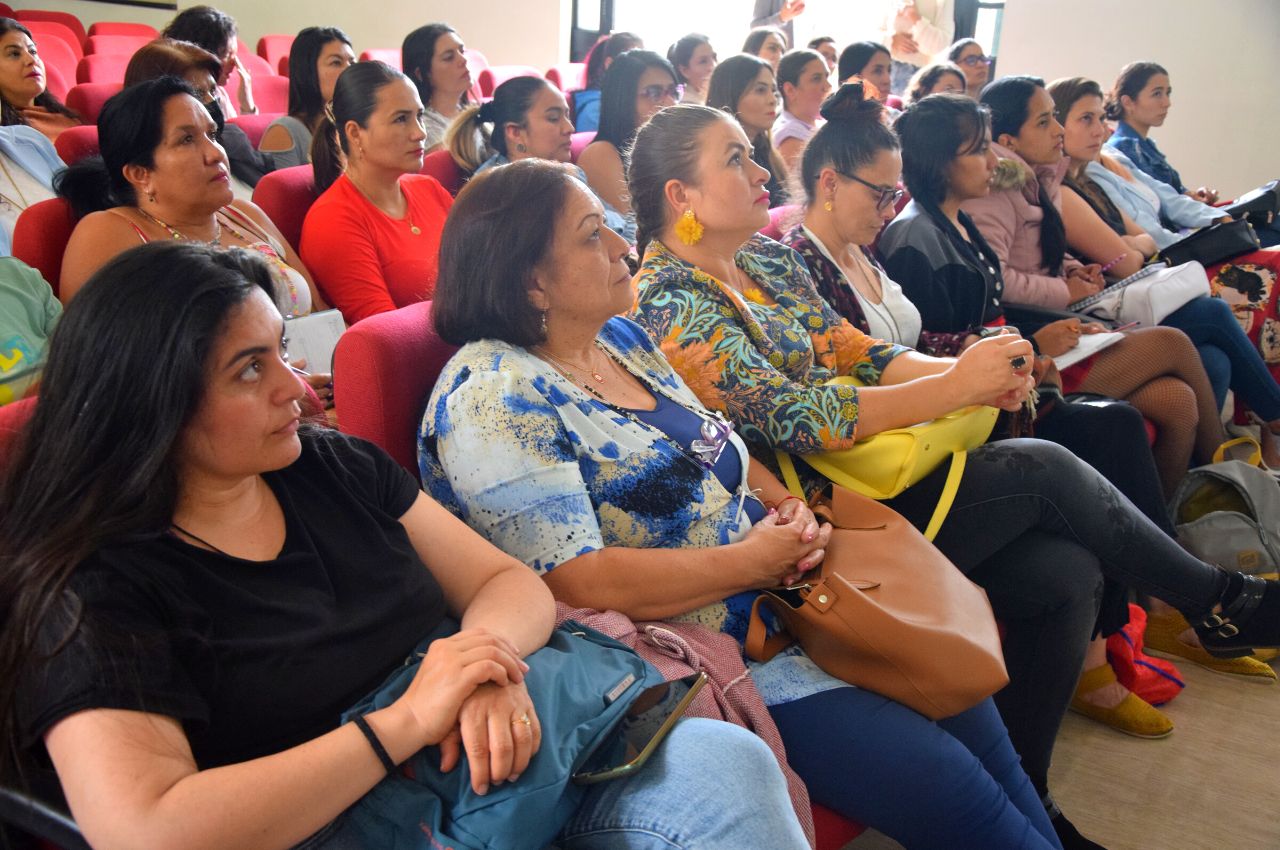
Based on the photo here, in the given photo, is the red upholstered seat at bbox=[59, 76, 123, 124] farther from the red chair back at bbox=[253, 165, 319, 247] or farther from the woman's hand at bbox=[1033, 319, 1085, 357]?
the woman's hand at bbox=[1033, 319, 1085, 357]

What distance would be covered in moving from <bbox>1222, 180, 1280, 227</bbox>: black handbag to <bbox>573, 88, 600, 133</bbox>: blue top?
100 inches

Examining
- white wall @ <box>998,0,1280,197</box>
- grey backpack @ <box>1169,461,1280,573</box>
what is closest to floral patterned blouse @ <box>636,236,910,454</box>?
grey backpack @ <box>1169,461,1280,573</box>

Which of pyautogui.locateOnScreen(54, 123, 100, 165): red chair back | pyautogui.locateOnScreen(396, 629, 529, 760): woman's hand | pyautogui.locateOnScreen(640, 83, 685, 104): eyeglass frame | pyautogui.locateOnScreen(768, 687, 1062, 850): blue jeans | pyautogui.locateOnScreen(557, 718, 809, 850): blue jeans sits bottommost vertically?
pyautogui.locateOnScreen(768, 687, 1062, 850): blue jeans

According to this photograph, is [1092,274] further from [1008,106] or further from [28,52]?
[28,52]

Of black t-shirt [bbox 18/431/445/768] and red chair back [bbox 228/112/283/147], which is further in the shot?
red chair back [bbox 228/112/283/147]

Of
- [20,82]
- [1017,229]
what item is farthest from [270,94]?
[1017,229]

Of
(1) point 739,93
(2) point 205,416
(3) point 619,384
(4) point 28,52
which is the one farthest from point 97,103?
(2) point 205,416

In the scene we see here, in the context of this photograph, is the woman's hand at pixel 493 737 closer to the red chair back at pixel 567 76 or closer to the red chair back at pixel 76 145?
the red chair back at pixel 76 145

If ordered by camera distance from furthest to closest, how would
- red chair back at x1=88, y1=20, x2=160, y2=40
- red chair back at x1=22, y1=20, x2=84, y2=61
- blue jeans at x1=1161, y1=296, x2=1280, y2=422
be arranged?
1. red chair back at x1=88, y1=20, x2=160, y2=40
2. red chair back at x1=22, y1=20, x2=84, y2=61
3. blue jeans at x1=1161, y1=296, x2=1280, y2=422

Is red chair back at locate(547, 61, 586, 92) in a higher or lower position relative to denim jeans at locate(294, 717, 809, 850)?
higher

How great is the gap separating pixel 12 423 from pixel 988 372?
141 centimetres

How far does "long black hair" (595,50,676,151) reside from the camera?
3.46 metres

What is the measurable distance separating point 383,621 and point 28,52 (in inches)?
130

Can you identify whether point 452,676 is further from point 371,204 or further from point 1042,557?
point 371,204
